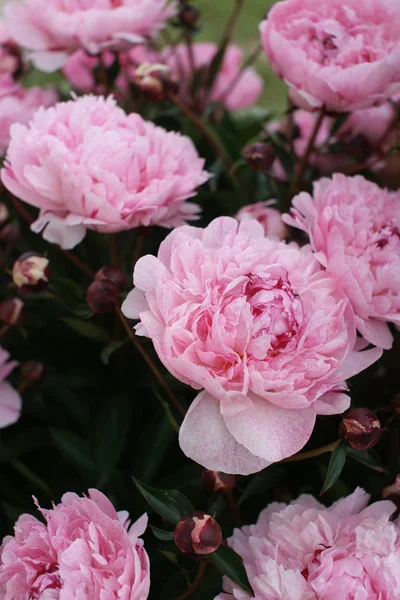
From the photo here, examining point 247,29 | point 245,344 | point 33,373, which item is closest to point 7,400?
point 33,373

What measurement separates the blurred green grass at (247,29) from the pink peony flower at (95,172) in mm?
795

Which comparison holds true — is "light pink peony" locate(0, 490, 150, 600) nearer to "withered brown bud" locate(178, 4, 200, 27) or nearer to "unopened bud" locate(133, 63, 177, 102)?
"unopened bud" locate(133, 63, 177, 102)

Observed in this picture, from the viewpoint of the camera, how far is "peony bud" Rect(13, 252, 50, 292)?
0.52 m

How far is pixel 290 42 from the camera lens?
544mm

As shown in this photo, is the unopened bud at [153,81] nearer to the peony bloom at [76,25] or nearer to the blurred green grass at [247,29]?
the peony bloom at [76,25]

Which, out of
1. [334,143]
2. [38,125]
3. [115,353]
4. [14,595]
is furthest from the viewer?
[334,143]

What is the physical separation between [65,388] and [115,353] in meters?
0.07

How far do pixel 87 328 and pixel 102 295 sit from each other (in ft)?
0.33

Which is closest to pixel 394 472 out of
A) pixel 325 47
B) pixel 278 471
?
pixel 278 471

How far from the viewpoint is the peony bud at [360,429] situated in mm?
427

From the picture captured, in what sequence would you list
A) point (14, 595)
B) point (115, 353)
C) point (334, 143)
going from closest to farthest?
point (14, 595), point (115, 353), point (334, 143)

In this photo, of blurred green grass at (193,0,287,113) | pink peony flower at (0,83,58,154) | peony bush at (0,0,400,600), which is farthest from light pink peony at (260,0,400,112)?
blurred green grass at (193,0,287,113)

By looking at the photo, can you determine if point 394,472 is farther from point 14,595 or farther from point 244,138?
point 244,138

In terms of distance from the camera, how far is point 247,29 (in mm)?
1396
